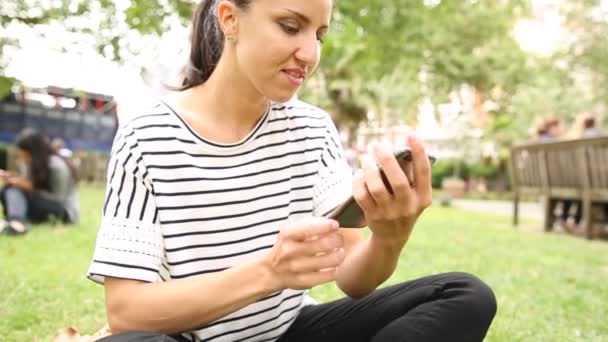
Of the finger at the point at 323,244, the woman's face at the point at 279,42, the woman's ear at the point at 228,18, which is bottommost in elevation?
the finger at the point at 323,244

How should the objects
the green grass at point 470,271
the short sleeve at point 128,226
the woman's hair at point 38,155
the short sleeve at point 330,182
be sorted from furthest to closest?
the woman's hair at point 38,155 → the green grass at point 470,271 → the short sleeve at point 330,182 → the short sleeve at point 128,226

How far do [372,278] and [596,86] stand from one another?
18.6 meters

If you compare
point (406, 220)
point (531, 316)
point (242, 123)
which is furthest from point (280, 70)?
point (531, 316)

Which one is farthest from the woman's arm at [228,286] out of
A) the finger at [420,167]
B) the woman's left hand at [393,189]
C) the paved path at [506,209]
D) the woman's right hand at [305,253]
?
the paved path at [506,209]

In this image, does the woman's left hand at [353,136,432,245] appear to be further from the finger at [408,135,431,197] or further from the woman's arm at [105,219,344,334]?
the woman's arm at [105,219,344,334]

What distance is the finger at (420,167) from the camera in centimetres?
126

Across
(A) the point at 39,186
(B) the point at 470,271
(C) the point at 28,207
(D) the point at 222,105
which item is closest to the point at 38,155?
(A) the point at 39,186

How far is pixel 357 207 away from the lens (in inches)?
54.1

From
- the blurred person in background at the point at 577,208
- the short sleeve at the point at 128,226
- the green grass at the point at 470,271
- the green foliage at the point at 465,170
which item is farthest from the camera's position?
the green foliage at the point at 465,170

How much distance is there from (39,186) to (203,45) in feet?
17.8

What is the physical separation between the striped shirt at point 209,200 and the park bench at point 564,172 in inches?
220

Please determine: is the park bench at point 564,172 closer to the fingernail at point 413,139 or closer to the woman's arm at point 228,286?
the fingernail at point 413,139

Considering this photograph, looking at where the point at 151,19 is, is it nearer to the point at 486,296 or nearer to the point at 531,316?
the point at 531,316

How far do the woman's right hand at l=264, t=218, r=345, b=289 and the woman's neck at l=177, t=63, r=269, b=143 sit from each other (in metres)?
0.47
